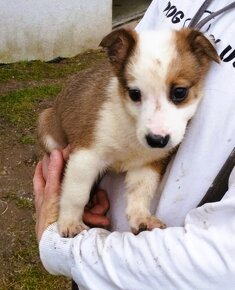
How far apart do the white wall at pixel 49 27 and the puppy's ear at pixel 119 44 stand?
458 centimetres

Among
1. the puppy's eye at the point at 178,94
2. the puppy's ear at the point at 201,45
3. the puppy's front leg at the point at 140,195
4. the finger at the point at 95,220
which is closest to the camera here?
the puppy's ear at the point at 201,45

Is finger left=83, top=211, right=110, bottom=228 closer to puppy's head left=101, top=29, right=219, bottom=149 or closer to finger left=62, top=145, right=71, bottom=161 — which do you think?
finger left=62, top=145, right=71, bottom=161

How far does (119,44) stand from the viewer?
2.03 metres

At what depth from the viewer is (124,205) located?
6.87 ft

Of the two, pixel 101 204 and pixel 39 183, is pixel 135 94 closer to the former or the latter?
pixel 101 204

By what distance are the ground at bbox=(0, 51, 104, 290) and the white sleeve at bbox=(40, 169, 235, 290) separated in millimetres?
1971

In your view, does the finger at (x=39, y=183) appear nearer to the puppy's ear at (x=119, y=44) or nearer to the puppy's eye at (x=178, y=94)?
the puppy's ear at (x=119, y=44)

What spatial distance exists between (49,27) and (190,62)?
508 cm

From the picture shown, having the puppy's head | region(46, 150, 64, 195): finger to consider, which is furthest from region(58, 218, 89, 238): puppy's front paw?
the puppy's head

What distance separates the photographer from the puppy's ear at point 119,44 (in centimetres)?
197

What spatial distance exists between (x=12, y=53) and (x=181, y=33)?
4928 millimetres

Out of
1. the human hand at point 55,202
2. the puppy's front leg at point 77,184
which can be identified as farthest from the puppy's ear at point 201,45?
the human hand at point 55,202

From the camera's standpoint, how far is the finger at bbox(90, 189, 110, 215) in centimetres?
→ 211

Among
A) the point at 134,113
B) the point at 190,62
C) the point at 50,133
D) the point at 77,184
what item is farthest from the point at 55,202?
→ the point at 190,62
